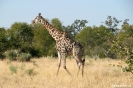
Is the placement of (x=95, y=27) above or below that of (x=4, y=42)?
above

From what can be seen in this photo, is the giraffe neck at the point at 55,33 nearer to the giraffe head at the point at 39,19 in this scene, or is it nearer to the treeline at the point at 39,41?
the giraffe head at the point at 39,19

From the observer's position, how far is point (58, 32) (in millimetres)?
10617

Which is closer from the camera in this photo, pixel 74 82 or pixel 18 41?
pixel 74 82

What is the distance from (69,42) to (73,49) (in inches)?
11.1

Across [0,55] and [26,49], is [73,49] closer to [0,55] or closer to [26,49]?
[0,55]

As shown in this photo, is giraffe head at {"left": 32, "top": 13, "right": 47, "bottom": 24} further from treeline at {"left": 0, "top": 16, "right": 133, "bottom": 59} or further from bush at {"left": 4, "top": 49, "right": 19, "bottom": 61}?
bush at {"left": 4, "top": 49, "right": 19, "bottom": 61}

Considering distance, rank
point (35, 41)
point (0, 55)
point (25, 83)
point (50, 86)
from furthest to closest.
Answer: point (35, 41) → point (0, 55) → point (25, 83) → point (50, 86)

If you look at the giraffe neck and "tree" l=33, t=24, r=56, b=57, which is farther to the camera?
"tree" l=33, t=24, r=56, b=57

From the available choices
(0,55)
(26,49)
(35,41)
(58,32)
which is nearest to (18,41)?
(26,49)

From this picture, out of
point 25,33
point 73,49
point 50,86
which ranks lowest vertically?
point 50,86

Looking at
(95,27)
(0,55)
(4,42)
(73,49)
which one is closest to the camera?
(73,49)

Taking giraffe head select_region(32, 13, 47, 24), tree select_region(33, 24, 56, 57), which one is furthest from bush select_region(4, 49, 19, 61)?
giraffe head select_region(32, 13, 47, 24)

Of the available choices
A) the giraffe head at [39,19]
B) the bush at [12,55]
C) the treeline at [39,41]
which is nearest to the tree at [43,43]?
the treeline at [39,41]

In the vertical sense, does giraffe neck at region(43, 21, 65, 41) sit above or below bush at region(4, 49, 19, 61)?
above
